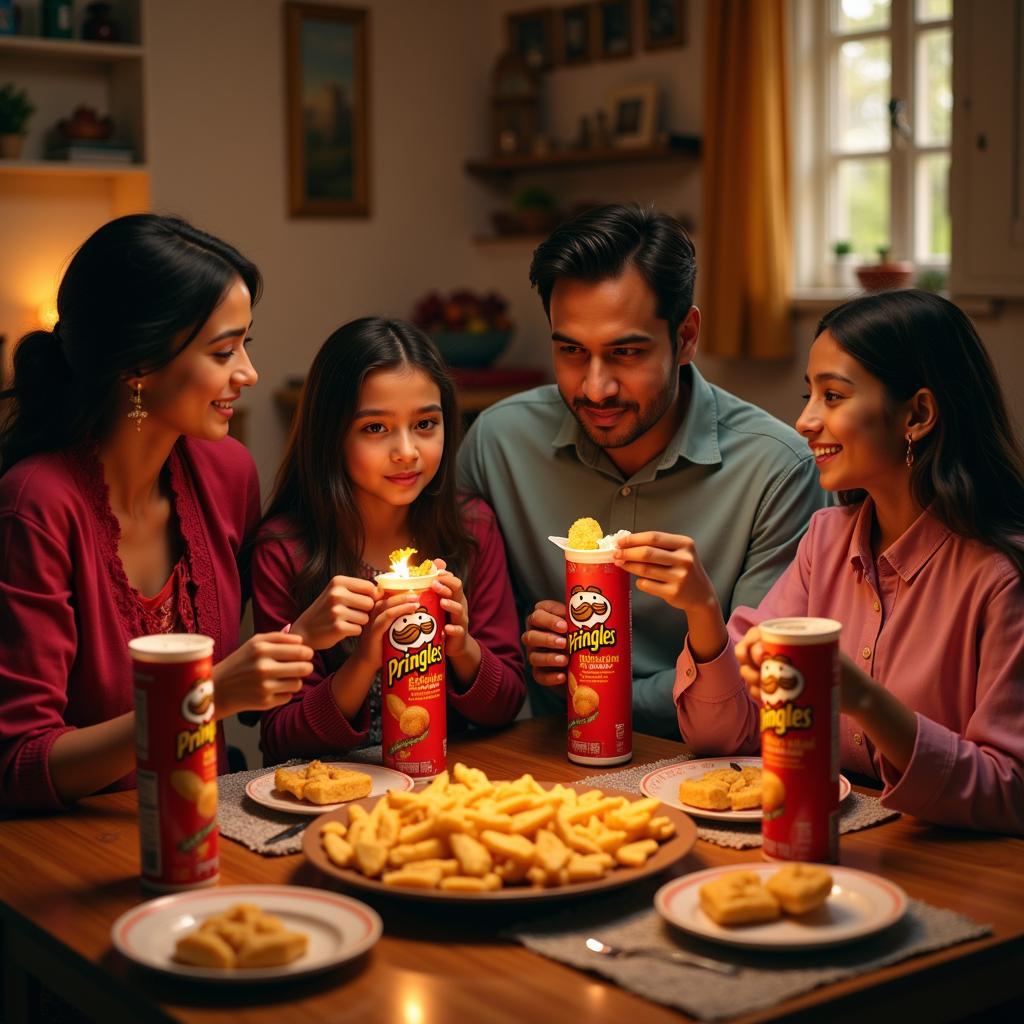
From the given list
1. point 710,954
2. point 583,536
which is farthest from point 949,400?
point 710,954

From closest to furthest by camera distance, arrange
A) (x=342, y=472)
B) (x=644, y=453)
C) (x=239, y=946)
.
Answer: (x=239, y=946) → (x=342, y=472) → (x=644, y=453)

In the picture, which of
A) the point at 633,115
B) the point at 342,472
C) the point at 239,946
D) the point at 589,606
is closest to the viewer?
the point at 239,946

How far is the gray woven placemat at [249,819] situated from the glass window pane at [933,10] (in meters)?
3.33

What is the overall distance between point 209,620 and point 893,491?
0.88 meters

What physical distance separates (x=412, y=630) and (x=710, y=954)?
1.61 ft

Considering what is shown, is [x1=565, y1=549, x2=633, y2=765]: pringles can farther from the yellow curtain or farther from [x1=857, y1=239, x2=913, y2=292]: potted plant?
the yellow curtain

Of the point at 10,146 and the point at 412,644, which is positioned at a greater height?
the point at 10,146

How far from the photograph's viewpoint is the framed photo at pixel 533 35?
5223 millimetres

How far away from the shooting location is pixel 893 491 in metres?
1.69

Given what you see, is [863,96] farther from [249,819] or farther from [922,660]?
[249,819]

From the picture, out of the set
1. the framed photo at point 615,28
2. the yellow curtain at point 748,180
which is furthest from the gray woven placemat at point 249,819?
the framed photo at point 615,28

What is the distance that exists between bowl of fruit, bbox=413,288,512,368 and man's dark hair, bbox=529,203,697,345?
2875 mm

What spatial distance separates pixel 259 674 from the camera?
135cm

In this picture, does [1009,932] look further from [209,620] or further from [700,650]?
[209,620]
